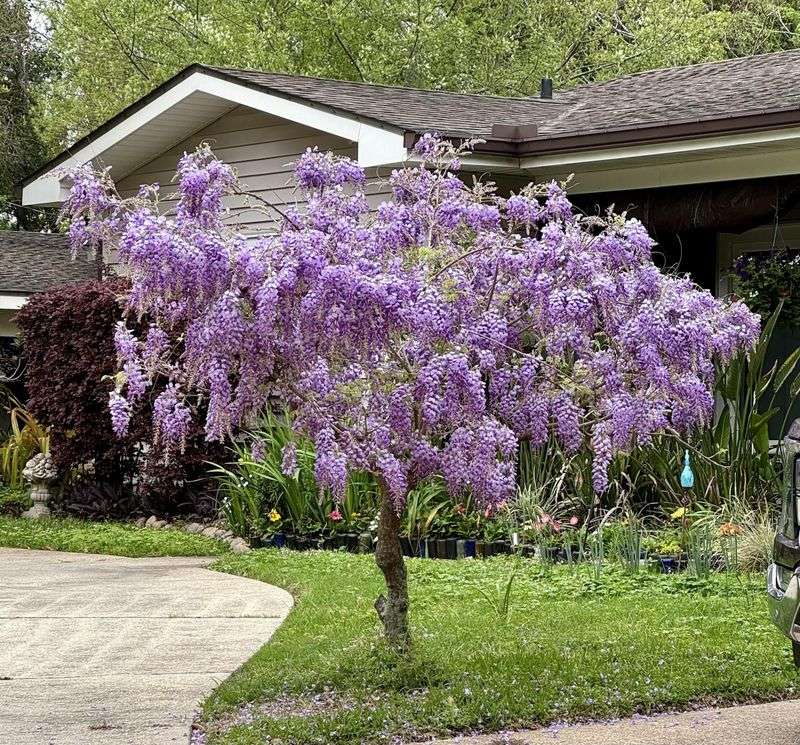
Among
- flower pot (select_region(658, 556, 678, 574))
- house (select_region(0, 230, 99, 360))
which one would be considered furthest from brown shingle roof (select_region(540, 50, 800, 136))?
house (select_region(0, 230, 99, 360))

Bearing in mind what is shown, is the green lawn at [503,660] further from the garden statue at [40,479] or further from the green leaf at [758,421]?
the garden statue at [40,479]

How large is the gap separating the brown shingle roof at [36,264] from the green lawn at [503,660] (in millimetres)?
8668

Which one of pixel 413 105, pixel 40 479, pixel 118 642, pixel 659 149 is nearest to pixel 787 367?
pixel 659 149

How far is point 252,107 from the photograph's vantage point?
13422mm

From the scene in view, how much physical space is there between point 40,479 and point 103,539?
7.75 feet

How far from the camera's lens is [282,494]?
11.7m

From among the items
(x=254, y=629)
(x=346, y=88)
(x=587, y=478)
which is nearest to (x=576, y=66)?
(x=346, y=88)

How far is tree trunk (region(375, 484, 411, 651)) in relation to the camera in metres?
6.45

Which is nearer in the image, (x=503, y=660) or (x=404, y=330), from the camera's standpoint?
(x=404, y=330)

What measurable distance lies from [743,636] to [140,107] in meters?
9.29

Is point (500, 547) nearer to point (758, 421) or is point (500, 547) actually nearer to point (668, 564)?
point (668, 564)

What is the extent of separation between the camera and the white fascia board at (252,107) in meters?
11.7

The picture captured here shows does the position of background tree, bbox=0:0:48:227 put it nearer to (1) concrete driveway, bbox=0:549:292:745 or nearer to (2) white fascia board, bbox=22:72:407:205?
(2) white fascia board, bbox=22:72:407:205

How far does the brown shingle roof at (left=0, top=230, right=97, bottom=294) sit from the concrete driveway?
5.90 metres
